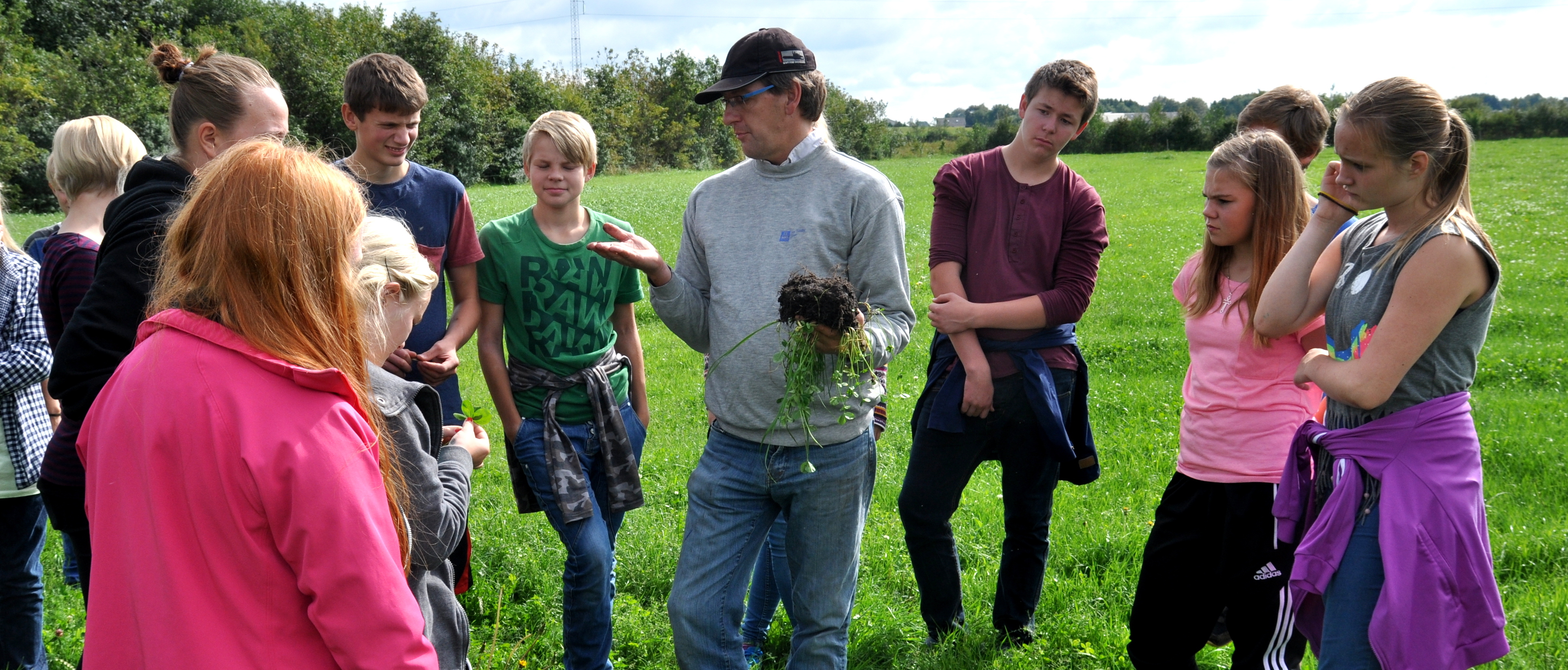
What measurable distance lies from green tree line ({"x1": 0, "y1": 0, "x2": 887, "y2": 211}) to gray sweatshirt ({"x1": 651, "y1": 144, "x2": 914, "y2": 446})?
27037mm

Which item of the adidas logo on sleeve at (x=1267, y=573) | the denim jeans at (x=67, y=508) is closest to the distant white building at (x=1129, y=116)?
the adidas logo on sleeve at (x=1267, y=573)

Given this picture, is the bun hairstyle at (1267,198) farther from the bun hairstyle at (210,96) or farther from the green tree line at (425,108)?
the green tree line at (425,108)

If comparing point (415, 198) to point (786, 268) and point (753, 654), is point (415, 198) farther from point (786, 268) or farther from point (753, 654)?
point (753, 654)

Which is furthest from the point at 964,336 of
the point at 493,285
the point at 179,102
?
the point at 179,102

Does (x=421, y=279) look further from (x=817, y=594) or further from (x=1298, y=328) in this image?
(x=1298, y=328)

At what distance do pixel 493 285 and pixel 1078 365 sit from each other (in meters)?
2.55

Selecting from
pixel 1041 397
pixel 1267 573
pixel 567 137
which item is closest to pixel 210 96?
pixel 567 137

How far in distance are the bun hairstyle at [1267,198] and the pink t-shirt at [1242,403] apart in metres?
0.08

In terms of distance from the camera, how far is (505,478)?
255 inches

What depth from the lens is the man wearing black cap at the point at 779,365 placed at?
125 inches

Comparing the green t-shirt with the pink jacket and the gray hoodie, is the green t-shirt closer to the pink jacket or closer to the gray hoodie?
the gray hoodie

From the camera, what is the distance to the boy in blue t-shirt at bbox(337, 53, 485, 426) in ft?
12.5

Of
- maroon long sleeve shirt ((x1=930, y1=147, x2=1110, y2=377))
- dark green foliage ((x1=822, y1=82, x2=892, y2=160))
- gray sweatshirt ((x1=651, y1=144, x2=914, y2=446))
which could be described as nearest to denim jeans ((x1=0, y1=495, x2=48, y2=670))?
gray sweatshirt ((x1=651, y1=144, x2=914, y2=446))

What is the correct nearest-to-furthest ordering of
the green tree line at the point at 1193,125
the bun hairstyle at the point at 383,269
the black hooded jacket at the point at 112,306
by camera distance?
the bun hairstyle at the point at 383,269, the black hooded jacket at the point at 112,306, the green tree line at the point at 1193,125
